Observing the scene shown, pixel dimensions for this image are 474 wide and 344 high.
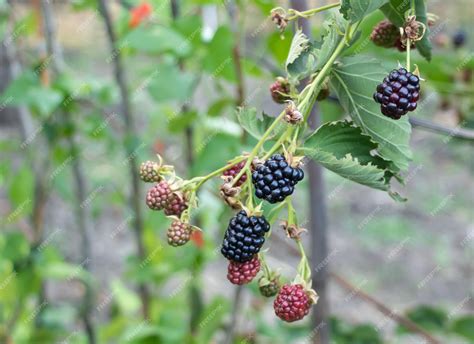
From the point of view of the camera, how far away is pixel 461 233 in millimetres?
4016

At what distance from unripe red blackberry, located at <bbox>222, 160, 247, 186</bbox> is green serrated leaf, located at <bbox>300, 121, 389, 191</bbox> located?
0.07 meters

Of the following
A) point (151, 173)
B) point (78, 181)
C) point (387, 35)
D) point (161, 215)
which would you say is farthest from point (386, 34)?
point (78, 181)

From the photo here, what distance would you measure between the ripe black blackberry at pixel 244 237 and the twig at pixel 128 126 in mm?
1180

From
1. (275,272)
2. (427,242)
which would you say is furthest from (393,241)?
(275,272)

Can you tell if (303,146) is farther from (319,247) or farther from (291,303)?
(319,247)

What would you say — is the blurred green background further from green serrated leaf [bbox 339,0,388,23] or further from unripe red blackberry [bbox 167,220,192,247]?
unripe red blackberry [bbox 167,220,192,247]

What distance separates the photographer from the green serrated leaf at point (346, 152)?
2.35 ft

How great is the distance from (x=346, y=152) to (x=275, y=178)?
0.11m

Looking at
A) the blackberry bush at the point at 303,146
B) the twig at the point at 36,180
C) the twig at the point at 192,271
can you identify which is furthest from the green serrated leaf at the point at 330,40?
the twig at the point at 36,180

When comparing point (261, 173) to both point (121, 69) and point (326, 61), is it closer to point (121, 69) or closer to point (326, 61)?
point (326, 61)

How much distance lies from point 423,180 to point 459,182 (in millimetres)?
229

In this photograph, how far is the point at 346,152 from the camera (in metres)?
0.75

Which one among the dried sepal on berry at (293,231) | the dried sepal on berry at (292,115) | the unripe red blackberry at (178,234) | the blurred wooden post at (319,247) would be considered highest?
the dried sepal on berry at (292,115)

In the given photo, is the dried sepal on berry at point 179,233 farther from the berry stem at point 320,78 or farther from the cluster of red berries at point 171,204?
the berry stem at point 320,78
